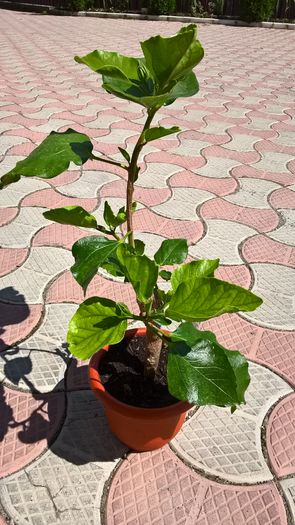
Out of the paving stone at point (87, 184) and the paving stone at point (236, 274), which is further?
the paving stone at point (87, 184)

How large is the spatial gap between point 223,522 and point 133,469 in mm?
275

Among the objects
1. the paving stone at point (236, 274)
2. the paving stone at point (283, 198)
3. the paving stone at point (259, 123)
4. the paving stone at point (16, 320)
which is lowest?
the paving stone at point (16, 320)

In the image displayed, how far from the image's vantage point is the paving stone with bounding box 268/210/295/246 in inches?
91.2

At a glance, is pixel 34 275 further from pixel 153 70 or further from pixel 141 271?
pixel 153 70

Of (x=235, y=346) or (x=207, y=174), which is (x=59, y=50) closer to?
(x=207, y=174)

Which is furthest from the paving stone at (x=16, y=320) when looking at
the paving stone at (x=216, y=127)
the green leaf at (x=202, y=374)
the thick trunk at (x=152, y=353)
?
the paving stone at (x=216, y=127)

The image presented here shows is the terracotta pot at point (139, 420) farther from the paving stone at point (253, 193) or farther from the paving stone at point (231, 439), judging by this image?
the paving stone at point (253, 193)

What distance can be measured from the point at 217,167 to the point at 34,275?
171 centimetres

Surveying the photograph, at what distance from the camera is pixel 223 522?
1.14 m

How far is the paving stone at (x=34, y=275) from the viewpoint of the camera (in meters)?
1.86

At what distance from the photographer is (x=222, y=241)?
2283 mm

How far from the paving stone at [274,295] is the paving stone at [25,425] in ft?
2.82

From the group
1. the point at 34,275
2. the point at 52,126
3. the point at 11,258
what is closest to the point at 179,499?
the point at 34,275

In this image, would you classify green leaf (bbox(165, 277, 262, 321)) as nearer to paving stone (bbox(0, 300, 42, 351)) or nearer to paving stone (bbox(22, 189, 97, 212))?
paving stone (bbox(0, 300, 42, 351))
